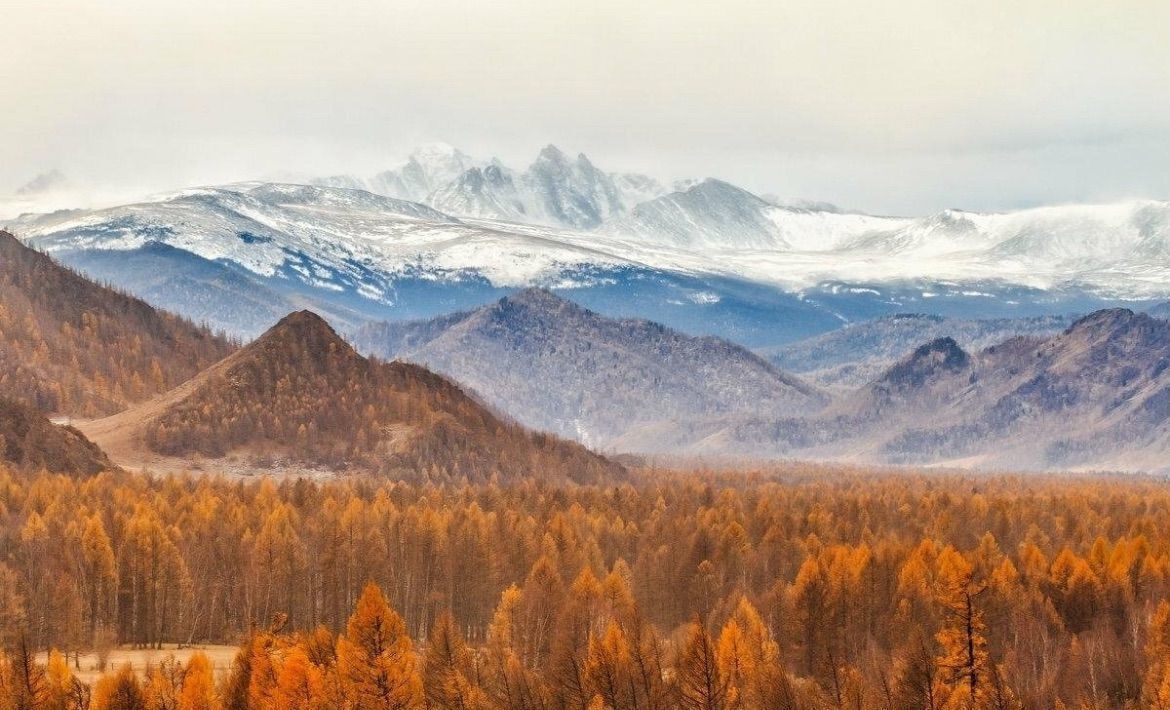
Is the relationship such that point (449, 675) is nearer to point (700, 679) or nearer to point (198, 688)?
point (700, 679)

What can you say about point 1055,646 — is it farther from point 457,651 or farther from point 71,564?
point 71,564

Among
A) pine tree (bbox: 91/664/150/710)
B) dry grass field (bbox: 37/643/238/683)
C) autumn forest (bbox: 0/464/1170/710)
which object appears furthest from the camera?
dry grass field (bbox: 37/643/238/683)

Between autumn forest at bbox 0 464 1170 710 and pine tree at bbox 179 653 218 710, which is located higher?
pine tree at bbox 179 653 218 710

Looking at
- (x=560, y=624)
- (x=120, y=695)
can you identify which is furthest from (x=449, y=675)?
(x=120, y=695)

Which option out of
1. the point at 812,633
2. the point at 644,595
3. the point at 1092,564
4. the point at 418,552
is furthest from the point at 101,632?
the point at 1092,564

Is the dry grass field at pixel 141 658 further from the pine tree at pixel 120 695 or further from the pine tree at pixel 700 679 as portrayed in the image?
the pine tree at pixel 700 679

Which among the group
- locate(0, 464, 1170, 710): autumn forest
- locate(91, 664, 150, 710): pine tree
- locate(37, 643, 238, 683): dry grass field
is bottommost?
locate(37, 643, 238, 683): dry grass field

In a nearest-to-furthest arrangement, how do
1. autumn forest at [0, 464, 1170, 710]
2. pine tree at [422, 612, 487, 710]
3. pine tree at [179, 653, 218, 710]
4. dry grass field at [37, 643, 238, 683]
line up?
pine tree at [179, 653, 218, 710] < autumn forest at [0, 464, 1170, 710] < pine tree at [422, 612, 487, 710] < dry grass field at [37, 643, 238, 683]

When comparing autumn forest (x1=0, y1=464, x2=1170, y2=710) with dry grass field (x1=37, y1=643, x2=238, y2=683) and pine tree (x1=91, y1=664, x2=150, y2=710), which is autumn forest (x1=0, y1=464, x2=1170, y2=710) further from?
dry grass field (x1=37, y1=643, x2=238, y2=683)

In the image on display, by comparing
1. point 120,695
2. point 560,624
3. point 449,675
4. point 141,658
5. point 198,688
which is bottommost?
point 141,658

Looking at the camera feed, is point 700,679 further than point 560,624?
No

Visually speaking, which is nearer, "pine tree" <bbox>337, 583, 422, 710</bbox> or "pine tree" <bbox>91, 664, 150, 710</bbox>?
"pine tree" <bbox>91, 664, 150, 710</bbox>

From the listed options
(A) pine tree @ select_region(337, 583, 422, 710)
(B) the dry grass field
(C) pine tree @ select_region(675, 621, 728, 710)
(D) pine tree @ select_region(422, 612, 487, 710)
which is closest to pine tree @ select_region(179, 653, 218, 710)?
(A) pine tree @ select_region(337, 583, 422, 710)

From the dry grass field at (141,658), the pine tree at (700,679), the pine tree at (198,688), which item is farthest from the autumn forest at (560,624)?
the dry grass field at (141,658)
